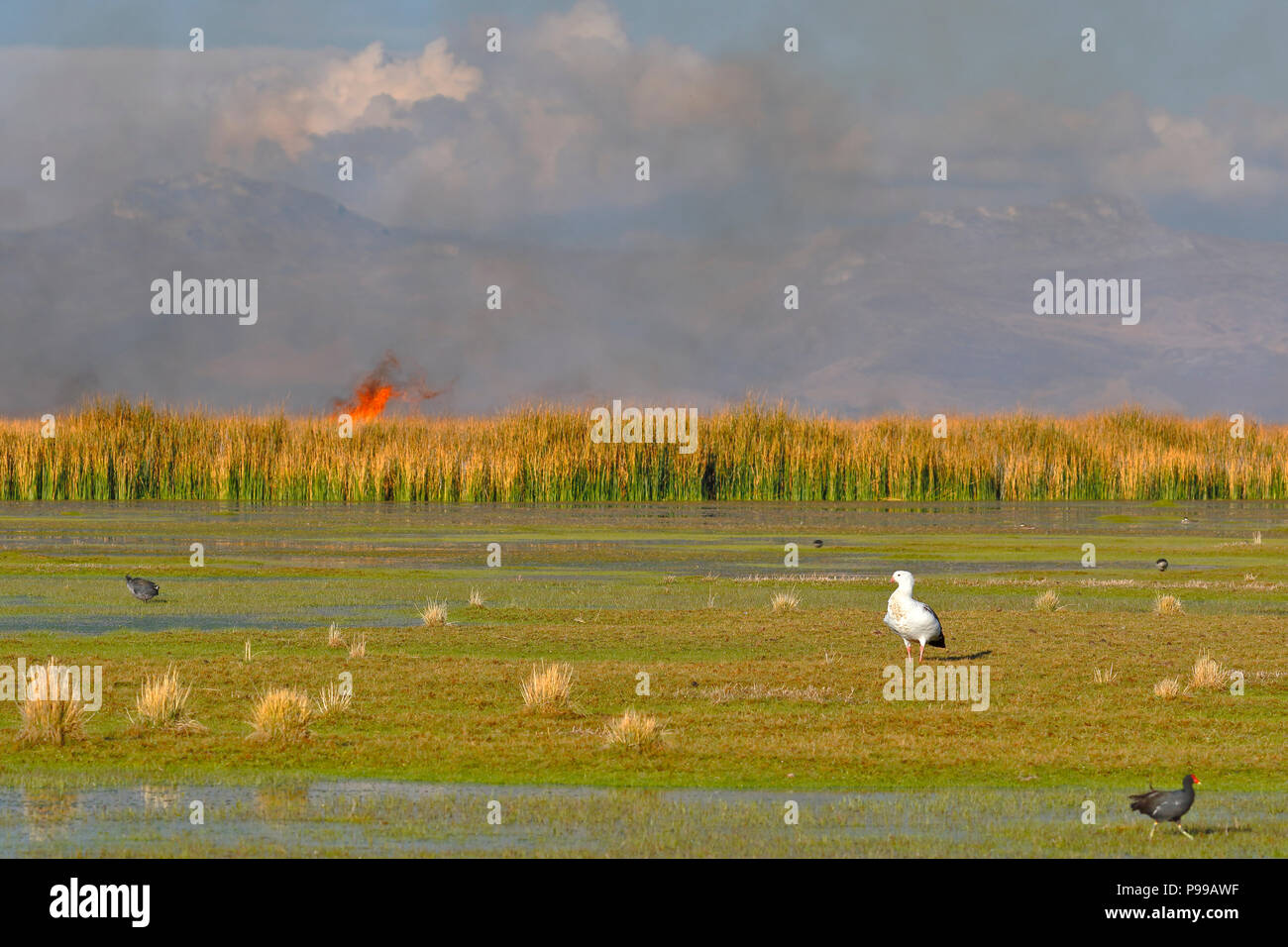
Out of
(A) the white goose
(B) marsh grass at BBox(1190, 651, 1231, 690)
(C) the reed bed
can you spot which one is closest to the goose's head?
(A) the white goose

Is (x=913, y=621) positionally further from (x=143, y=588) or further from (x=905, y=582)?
(x=143, y=588)

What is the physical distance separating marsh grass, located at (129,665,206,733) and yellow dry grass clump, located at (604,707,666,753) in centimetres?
345

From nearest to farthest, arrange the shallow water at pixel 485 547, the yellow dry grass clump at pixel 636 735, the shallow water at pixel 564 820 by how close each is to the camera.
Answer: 1. the shallow water at pixel 564 820
2. the yellow dry grass clump at pixel 636 735
3. the shallow water at pixel 485 547

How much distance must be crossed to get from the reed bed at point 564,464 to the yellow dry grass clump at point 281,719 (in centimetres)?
4267

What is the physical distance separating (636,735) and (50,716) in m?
4.68

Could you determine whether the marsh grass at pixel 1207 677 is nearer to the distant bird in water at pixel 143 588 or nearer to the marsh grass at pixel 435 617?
the marsh grass at pixel 435 617

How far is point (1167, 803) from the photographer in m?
10.9

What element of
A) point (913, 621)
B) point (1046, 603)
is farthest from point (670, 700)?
point (1046, 603)

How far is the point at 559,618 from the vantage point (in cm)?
2297

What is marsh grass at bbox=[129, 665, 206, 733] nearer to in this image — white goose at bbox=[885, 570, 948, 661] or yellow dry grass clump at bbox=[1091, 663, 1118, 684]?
white goose at bbox=[885, 570, 948, 661]

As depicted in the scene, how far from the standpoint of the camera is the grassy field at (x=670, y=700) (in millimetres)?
11500

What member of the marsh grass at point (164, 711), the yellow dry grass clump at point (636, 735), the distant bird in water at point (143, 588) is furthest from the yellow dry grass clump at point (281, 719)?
the distant bird in water at point (143, 588)

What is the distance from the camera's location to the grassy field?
37.7 ft
